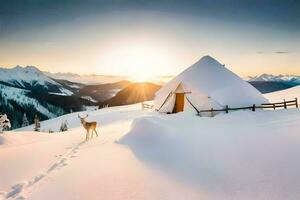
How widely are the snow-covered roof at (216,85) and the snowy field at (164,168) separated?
47.7 feet

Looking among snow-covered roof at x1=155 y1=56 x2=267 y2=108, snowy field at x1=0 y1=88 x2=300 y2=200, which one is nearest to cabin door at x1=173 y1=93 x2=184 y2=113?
snow-covered roof at x1=155 y1=56 x2=267 y2=108

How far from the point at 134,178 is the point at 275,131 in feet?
28.4

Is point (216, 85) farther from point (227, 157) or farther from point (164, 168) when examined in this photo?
point (164, 168)

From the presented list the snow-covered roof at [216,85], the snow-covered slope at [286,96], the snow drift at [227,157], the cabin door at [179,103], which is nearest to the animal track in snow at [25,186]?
the snow drift at [227,157]

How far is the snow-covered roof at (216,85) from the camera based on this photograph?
29.1m

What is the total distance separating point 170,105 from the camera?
108 feet

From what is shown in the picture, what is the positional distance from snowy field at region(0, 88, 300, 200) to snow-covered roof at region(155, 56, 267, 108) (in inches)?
573

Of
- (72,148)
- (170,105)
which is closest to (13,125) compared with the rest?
(170,105)

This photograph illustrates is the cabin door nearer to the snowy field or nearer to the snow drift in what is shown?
the snow drift

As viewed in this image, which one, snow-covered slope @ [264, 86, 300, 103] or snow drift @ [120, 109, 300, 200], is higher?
snow-covered slope @ [264, 86, 300, 103]

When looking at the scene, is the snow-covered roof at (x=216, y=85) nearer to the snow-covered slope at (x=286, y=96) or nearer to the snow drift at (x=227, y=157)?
the snow drift at (x=227, y=157)

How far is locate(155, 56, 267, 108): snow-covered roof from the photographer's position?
29125 mm

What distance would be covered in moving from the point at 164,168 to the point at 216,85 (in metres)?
21.3

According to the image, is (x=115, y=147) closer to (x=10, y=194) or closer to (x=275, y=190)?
(x=10, y=194)
